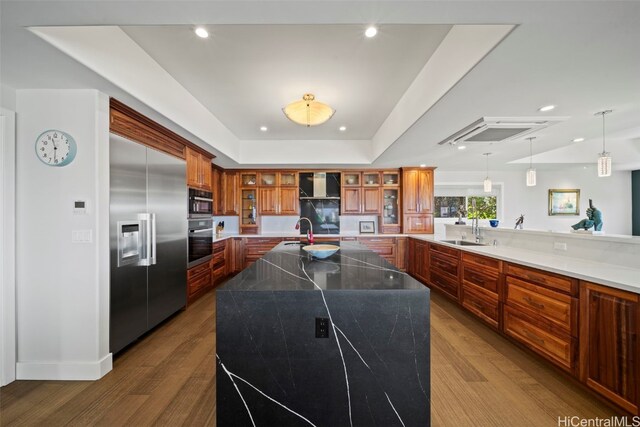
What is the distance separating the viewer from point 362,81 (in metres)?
2.83

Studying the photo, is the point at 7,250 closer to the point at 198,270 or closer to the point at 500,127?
the point at 198,270

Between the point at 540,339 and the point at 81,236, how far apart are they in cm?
387

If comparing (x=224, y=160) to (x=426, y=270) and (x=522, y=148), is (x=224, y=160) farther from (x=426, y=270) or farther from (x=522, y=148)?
(x=522, y=148)

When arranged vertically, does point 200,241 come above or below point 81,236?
below

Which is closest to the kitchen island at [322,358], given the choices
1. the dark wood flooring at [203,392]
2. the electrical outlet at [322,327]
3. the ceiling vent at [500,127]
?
the electrical outlet at [322,327]

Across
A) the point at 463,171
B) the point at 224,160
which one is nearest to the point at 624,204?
the point at 463,171

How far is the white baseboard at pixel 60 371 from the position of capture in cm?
207

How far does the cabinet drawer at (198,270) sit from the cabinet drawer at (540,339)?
3.76 meters

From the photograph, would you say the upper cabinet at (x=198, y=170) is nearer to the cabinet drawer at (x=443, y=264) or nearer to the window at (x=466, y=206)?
the cabinet drawer at (x=443, y=264)

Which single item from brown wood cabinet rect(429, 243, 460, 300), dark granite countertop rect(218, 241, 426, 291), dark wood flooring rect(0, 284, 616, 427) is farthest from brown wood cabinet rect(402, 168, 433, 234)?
dark granite countertop rect(218, 241, 426, 291)

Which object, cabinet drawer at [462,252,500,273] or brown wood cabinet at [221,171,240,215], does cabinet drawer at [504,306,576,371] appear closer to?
cabinet drawer at [462,252,500,273]

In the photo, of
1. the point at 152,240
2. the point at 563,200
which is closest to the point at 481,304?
the point at 152,240

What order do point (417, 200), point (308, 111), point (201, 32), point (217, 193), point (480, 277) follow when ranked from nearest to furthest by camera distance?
1. point (201, 32)
2. point (308, 111)
3. point (480, 277)
4. point (217, 193)
5. point (417, 200)

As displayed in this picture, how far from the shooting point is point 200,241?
3820 mm
